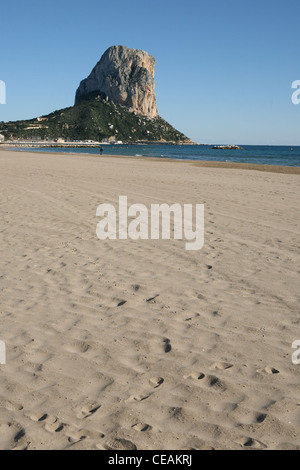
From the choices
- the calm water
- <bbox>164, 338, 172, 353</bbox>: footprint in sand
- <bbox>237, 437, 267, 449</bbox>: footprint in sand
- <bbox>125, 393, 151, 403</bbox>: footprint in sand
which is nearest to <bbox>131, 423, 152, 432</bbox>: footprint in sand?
<bbox>125, 393, 151, 403</bbox>: footprint in sand

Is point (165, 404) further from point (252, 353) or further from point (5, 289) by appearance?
point (5, 289)

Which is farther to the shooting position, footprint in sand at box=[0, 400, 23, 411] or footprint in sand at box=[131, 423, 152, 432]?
footprint in sand at box=[0, 400, 23, 411]

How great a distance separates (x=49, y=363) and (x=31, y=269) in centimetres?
291

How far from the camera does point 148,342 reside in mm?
4340

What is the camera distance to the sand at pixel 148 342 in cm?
306

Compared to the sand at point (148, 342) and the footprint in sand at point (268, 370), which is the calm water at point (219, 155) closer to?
the sand at point (148, 342)

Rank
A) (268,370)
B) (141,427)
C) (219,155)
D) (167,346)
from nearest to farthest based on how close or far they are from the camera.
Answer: (141,427) < (268,370) < (167,346) < (219,155)

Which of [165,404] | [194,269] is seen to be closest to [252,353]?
[165,404]

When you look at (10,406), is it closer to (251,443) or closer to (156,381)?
(156,381)

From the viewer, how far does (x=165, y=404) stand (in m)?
3.32

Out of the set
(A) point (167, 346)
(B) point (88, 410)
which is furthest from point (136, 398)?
(A) point (167, 346)

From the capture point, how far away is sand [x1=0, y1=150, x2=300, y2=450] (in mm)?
3062

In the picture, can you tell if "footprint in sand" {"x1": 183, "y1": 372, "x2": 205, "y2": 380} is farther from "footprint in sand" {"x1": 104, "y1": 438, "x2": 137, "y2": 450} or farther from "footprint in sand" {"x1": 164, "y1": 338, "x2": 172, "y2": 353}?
"footprint in sand" {"x1": 104, "y1": 438, "x2": 137, "y2": 450}

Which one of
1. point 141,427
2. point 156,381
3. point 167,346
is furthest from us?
point 167,346
